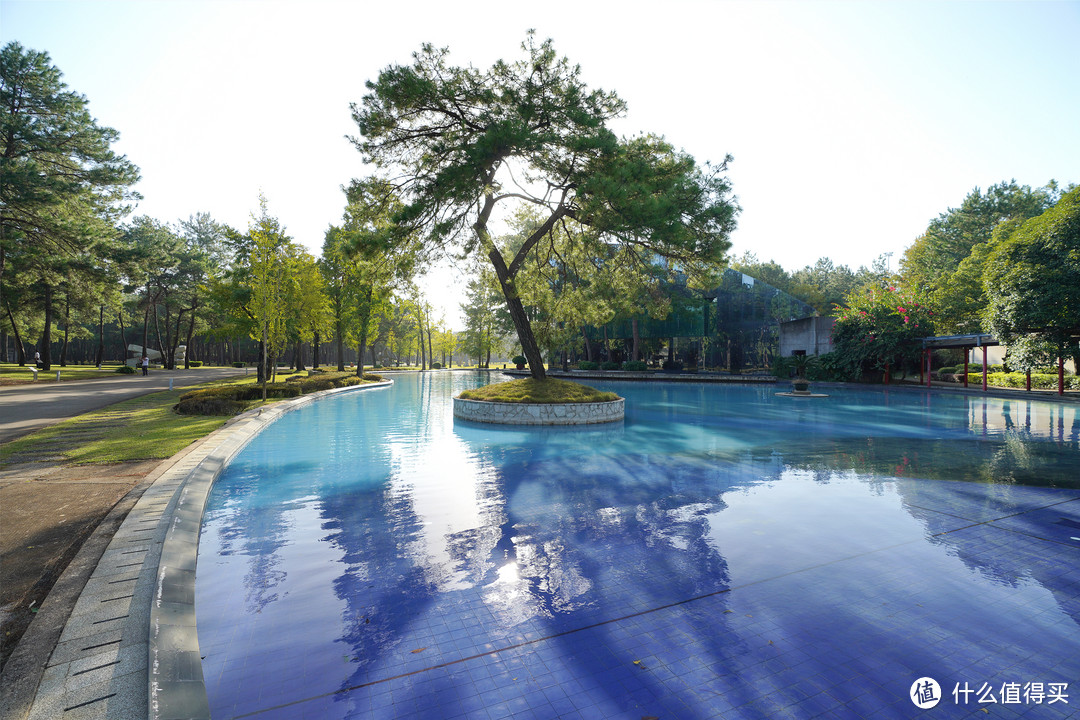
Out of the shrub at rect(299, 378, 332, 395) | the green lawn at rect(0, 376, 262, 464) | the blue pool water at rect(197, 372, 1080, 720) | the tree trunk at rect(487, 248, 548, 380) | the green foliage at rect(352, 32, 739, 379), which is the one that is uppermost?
the green foliage at rect(352, 32, 739, 379)

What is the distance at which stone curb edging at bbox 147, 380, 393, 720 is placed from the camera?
2.74m

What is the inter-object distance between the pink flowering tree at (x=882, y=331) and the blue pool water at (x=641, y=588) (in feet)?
70.1

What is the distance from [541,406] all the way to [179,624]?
487 inches

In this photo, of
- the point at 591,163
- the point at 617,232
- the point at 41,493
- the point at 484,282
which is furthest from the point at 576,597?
the point at 484,282

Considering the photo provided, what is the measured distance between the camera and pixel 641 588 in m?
4.54

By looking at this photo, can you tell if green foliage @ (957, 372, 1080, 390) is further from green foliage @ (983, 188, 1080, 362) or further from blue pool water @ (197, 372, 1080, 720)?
blue pool water @ (197, 372, 1080, 720)

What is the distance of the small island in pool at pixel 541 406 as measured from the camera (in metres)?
15.7

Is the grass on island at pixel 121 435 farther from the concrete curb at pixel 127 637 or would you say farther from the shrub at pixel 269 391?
the concrete curb at pixel 127 637

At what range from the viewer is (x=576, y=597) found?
437 cm

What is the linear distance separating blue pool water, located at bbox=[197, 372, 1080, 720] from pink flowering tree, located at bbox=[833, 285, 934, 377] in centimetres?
2136

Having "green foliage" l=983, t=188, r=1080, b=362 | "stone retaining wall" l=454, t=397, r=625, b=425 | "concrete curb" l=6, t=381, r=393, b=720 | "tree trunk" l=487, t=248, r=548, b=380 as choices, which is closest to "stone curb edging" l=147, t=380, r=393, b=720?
"concrete curb" l=6, t=381, r=393, b=720

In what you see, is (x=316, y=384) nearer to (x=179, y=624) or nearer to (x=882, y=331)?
(x=179, y=624)

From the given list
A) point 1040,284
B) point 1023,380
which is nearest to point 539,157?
point 1040,284

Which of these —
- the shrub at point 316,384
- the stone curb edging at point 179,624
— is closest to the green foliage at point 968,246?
the shrub at point 316,384
